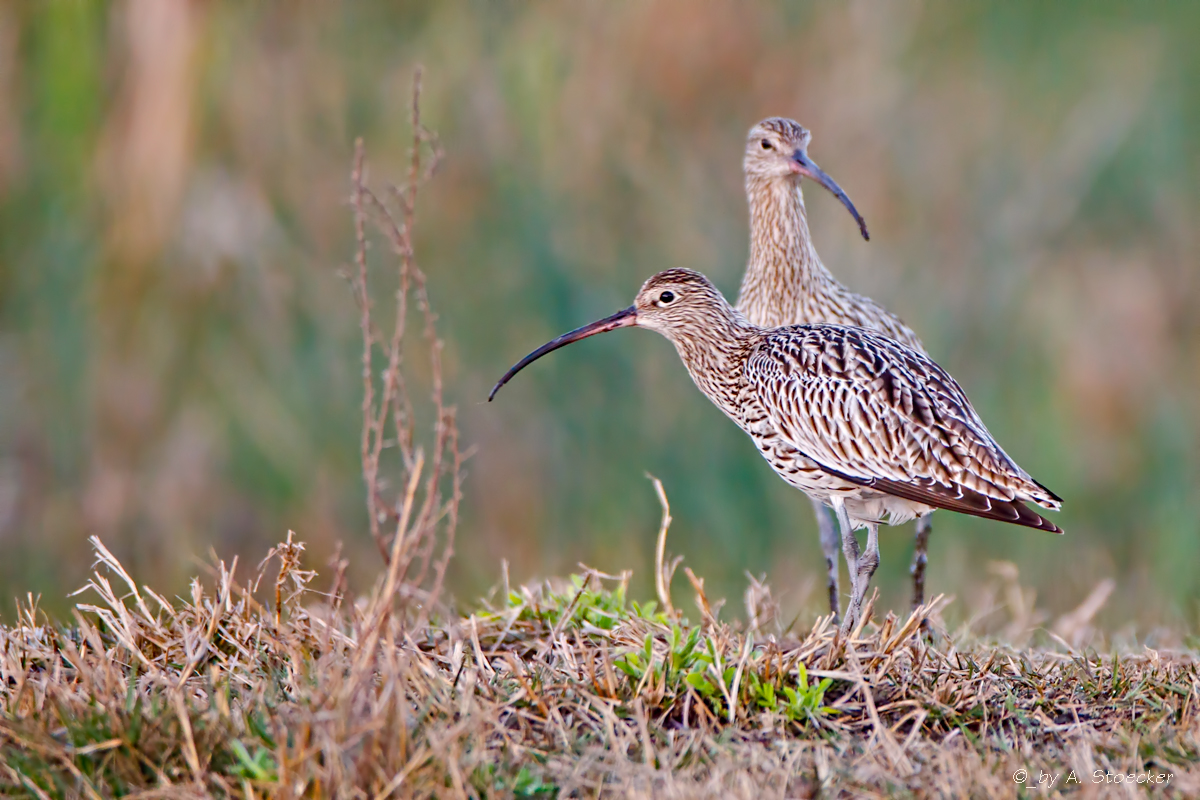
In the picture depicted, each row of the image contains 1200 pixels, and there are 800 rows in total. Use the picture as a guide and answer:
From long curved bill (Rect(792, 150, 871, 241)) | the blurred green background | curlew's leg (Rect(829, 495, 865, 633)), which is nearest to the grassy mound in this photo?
curlew's leg (Rect(829, 495, 865, 633))

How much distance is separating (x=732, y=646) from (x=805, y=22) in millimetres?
5304

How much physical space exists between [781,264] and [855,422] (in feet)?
4.76

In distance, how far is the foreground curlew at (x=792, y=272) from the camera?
5.52 meters

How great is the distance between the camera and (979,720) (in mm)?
3492

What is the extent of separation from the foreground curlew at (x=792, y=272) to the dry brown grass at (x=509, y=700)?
5.64 ft

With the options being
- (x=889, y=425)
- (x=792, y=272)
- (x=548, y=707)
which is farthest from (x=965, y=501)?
(x=792, y=272)

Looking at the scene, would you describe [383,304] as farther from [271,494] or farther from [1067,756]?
[1067,756]

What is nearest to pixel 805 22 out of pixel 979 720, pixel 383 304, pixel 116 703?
pixel 383 304

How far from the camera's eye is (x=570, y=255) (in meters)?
6.99

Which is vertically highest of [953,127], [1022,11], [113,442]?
[1022,11]

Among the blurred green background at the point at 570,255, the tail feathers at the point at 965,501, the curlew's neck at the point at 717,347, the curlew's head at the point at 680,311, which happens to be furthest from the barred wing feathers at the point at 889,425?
the blurred green background at the point at 570,255

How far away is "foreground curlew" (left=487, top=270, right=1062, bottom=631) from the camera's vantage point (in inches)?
163

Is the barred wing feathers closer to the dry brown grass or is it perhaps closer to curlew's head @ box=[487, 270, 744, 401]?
curlew's head @ box=[487, 270, 744, 401]

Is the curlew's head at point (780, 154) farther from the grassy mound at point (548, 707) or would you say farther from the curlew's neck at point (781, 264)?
the grassy mound at point (548, 707)
